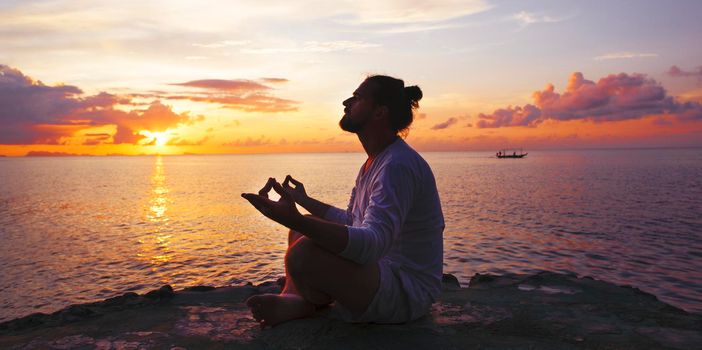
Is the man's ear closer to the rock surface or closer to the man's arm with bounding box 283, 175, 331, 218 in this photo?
the man's arm with bounding box 283, 175, 331, 218

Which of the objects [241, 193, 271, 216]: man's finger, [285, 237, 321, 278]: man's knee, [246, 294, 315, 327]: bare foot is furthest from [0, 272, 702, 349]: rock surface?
[241, 193, 271, 216]: man's finger

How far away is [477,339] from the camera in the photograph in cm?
444

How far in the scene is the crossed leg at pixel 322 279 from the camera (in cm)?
382

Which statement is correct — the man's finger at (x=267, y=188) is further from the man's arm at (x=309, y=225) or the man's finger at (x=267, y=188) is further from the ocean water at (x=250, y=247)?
the ocean water at (x=250, y=247)

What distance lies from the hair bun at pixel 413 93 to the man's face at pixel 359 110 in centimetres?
39

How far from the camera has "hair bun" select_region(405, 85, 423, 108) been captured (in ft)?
14.3

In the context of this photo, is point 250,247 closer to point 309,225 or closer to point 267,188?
point 267,188

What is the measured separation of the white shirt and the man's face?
0.37 meters

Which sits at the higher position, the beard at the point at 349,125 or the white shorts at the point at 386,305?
the beard at the point at 349,125

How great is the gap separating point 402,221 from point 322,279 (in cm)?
91

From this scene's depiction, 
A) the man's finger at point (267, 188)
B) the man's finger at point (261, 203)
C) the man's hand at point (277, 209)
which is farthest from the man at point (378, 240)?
the man's finger at point (261, 203)

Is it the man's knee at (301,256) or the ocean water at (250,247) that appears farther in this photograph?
the ocean water at (250,247)

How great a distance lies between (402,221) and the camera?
372cm

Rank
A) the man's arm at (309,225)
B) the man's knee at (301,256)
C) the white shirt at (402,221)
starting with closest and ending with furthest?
1. the man's arm at (309,225)
2. the white shirt at (402,221)
3. the man's knee at (301,256)
